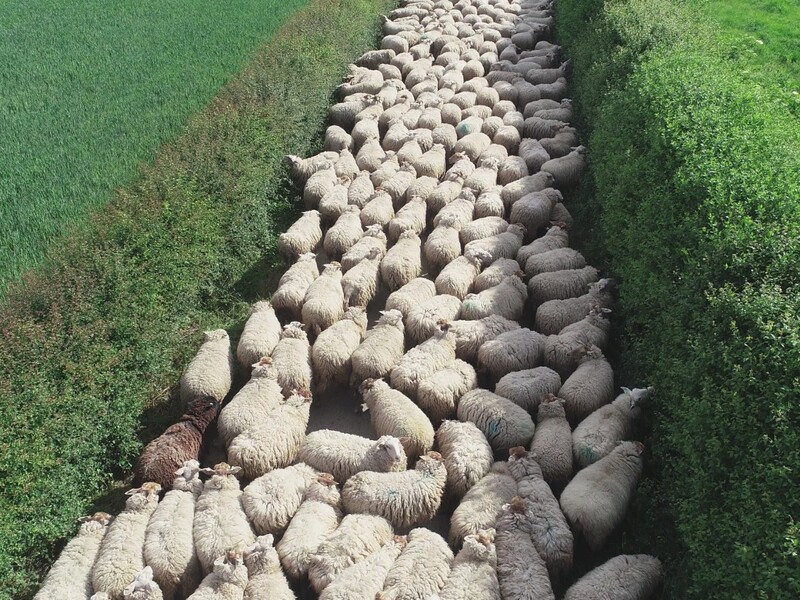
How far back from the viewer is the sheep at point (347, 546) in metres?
5.64

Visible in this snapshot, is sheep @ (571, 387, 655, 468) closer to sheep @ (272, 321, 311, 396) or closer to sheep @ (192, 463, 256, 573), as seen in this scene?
sheep @ (272, 321, 311, 396)

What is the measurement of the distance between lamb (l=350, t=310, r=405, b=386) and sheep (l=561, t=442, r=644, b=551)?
254cm

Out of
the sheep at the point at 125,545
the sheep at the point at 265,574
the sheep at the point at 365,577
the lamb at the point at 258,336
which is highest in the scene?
the lamb at the point at 258,336

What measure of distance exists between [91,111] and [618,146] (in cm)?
952

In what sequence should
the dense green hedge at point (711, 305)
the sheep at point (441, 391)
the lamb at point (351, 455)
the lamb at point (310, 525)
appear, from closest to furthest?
1. the dense green hedge at point (711, 305)
2. the lamb at point (310, 525)
3. the lamb at point (351, 455)
4. the sheep at point (441, 391)

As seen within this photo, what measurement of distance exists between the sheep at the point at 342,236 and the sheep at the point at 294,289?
604 millimetres

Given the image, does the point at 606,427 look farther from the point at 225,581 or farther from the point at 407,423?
the point at 225,581

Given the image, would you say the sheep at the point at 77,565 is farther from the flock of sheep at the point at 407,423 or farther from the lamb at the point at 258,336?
the lamb at the point at 258,336

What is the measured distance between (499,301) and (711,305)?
10.9 ft

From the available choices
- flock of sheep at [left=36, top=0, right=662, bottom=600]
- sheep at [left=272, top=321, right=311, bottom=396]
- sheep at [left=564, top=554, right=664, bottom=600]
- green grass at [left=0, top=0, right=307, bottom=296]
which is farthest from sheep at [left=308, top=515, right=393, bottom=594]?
green grass at [left=0, top=0, right=307, bottom=296]

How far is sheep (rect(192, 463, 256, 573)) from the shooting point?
582 cm

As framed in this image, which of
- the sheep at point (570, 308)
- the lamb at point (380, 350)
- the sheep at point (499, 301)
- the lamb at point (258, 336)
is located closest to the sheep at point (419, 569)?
the lamb at point (380, 350)

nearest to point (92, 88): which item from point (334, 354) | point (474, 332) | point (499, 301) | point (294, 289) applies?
point (294, 289)

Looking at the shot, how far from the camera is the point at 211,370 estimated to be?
782 centimetres
